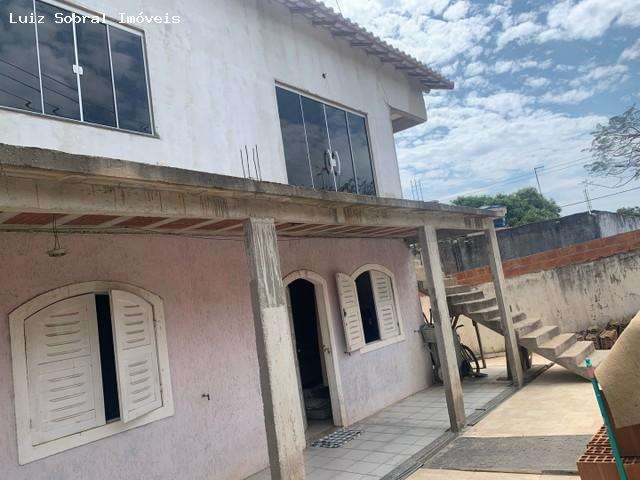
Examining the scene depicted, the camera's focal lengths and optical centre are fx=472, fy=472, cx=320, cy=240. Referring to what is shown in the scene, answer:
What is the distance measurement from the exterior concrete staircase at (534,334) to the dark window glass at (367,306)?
66.4 inches

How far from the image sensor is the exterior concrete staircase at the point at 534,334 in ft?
24.7

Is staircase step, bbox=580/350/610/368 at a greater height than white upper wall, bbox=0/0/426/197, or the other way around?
white upper wall, bbox=0/0/426/197

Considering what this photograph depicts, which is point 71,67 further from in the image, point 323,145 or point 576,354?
point 576,354

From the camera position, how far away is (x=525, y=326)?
8.38 m

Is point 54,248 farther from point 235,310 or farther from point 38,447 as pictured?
point 235,310

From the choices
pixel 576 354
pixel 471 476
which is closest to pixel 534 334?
pixel 576 354

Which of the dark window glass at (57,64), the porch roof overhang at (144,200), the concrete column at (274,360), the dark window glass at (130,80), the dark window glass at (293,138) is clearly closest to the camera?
the porch roof overhang at (144,200)

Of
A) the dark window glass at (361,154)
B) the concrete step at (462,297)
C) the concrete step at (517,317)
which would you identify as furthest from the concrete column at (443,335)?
the concrete step at (517,317)

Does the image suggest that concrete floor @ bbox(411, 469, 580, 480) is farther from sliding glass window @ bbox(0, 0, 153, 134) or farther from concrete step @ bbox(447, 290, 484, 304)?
sliding glass window @ bbox(0, 0, 153, 134)

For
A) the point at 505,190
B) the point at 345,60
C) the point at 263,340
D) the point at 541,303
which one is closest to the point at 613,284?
the point at 541,303

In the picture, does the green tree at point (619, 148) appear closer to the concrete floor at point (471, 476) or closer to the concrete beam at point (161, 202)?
the concrete beam at point (161, 202)

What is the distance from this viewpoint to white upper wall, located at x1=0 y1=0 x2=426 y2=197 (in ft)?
16.0

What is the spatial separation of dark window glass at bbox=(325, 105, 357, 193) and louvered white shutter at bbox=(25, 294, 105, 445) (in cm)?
470

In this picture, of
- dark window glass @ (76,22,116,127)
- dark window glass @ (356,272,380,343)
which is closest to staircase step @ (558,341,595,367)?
dark window glass @ (356,272,380,343)
